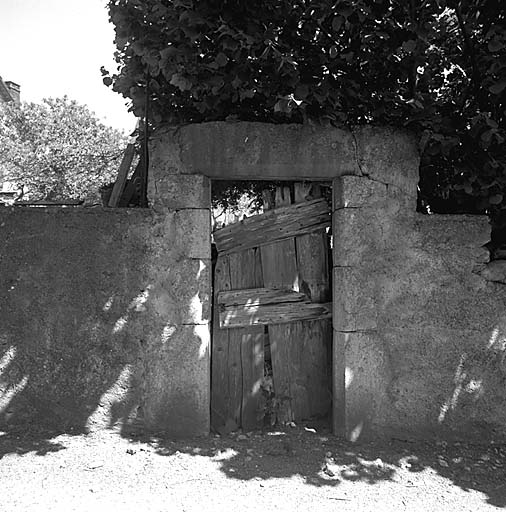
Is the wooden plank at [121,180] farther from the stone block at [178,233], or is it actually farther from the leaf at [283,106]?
the leaf at [283,106]

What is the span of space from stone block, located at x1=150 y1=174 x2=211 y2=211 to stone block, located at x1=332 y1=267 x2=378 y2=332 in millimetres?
1231

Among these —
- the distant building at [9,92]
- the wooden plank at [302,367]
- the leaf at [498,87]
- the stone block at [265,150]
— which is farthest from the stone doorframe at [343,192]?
the distant building at [9,92]

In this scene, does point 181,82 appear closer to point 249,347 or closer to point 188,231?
point 188,231

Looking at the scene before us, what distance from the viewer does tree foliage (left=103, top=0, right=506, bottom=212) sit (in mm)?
3676

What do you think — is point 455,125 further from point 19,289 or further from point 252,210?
point 19,289

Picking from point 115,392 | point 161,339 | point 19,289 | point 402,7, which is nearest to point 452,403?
point 161,339

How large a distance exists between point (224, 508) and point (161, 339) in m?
1.31

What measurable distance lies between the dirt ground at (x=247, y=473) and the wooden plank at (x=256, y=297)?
3.37ft

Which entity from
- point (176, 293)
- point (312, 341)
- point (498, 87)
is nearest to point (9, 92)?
point (176, 293)

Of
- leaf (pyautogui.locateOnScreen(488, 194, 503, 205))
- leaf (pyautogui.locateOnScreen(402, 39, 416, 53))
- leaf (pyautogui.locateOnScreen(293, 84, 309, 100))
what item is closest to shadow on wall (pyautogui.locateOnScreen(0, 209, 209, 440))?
leaf (pyautogui.locateOnScreen(293, 84, 309, 100))

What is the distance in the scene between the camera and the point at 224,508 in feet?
10.0

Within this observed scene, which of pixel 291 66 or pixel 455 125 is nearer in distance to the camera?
pixel 291 66

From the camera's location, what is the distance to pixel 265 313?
13.9 feet

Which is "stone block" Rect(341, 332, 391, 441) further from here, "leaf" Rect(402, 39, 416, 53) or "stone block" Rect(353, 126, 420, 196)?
"leaf" Rect(402, 39, 416, 53)
